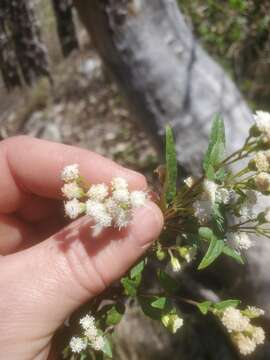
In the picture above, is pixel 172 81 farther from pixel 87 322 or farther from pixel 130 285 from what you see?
pixel 87 322

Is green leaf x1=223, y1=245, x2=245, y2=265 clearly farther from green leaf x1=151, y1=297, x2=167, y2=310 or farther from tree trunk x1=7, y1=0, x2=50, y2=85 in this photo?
tree trunk x1=7, y1=0, x2=50, y2=85

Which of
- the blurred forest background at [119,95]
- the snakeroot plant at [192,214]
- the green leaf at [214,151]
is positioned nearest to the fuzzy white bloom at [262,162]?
the snakeroot plant at [192,214]

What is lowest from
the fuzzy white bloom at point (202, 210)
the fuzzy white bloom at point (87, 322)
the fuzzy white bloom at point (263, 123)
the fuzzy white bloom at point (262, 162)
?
the fuzzy white bloom at point (87, 322)

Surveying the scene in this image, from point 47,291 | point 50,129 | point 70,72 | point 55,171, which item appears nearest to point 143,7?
point 55,171

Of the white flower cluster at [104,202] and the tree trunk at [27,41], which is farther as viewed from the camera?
the tree trunk at [27,41]

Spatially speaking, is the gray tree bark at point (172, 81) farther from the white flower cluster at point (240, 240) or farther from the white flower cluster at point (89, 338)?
the white flower cluster at point (89, 338)

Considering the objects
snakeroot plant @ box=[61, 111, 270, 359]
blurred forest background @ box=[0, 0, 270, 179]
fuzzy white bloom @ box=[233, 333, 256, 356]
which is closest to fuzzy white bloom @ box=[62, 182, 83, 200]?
snakeroot plant @ box=[61, 111, 270, 359]

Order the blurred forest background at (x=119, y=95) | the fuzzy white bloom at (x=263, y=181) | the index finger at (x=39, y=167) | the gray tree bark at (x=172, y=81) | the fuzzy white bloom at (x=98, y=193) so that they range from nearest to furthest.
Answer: the fuzzy white bloom at (x=263, y=181), the fuzzy white bloom at (x=98, y=193), the index finger at (x=39, y=167), the gray tree bark at (x=172, y=81), the blurred forest background at (x=119, y=95)

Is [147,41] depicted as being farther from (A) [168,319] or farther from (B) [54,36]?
(B) [54,36]
